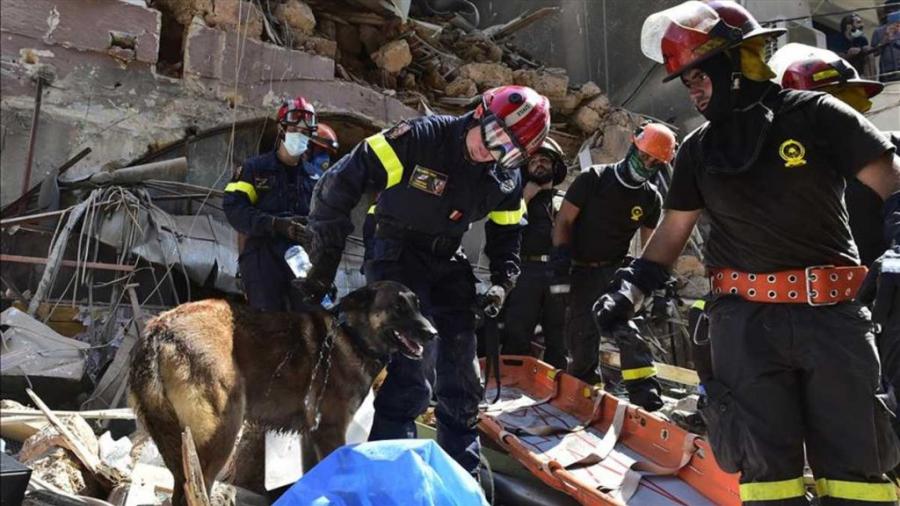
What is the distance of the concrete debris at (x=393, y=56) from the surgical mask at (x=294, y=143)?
369cm

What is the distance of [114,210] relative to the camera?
5.13 meters

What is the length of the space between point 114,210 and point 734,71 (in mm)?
4602

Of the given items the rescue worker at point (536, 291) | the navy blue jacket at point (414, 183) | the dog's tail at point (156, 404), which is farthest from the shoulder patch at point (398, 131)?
the rescue worker at point (536, 291)

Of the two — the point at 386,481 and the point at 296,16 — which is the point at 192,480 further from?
the point at 296,16

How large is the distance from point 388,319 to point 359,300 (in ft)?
0.78

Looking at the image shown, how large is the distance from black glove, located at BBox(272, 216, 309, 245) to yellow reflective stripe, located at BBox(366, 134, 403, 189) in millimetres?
1110

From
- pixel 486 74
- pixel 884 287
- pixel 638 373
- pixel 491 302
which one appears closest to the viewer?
pixel 884 287

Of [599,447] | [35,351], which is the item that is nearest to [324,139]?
[599,447]

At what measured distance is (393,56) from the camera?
26.3 feet

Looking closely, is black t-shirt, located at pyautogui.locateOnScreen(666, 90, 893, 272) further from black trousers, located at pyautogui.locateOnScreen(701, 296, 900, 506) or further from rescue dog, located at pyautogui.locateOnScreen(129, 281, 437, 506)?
rescue dog, located at pyautogui.locateOnScreen(129, 281, 437, 506)

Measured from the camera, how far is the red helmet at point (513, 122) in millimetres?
3174

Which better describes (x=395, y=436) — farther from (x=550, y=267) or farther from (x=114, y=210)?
(x=114, y=210)

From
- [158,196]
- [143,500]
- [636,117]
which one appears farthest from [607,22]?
[143,500]

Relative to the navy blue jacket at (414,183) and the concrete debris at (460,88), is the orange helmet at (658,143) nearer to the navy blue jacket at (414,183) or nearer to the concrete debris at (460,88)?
the navy blue jacket at (414,183)
